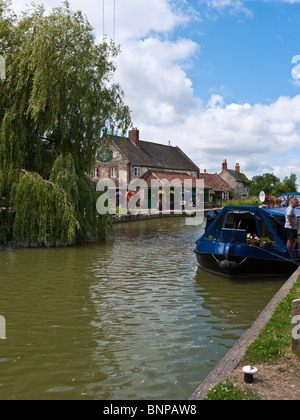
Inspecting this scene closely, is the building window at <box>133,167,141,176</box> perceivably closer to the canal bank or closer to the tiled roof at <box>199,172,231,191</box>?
the canal bank

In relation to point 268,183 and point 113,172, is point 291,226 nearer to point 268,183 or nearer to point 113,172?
point 113,172

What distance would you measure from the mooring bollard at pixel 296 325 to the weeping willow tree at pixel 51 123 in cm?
1208

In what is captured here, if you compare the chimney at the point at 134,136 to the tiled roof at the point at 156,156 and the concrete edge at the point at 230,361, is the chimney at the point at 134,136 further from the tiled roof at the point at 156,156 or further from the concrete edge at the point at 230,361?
the concrete edge at the point at 230,361

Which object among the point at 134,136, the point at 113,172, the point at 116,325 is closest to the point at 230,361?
the point at 116,325

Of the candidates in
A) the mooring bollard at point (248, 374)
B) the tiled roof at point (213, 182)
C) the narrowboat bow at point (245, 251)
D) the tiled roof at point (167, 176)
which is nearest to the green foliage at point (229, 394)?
the mooring bollard at point (248, 374)

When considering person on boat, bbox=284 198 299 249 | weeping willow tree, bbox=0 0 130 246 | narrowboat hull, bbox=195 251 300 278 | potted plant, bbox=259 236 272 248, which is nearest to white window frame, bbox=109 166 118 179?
weeping willow tree, bbox=0 0 130 246

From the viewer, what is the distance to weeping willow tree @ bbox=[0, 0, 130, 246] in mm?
16516

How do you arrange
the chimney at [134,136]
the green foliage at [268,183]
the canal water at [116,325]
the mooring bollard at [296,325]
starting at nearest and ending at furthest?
the mooring bollard at [296,325] < the canal water at [116,325] < the chimney at [134,136] < the green foliage at [268,183]

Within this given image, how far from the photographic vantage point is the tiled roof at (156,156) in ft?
158

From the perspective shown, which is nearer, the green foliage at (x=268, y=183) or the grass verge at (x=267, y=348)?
the grass verge at (x=267, y=348)

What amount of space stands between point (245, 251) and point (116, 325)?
5270 mm

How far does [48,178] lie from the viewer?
17734 mm

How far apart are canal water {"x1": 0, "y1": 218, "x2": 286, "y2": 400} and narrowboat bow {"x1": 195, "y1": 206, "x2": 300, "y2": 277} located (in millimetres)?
413

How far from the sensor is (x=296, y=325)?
5.13 metres
